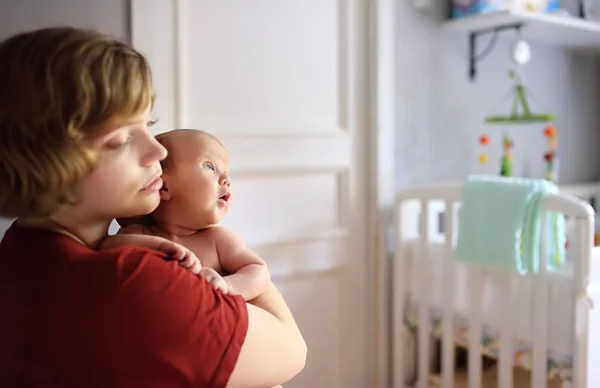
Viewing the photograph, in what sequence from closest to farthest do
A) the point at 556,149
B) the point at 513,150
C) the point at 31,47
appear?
the point at 31,47, the point at 513,150, the point at 556,149

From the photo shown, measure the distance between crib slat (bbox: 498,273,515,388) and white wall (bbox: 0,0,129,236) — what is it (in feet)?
4.21

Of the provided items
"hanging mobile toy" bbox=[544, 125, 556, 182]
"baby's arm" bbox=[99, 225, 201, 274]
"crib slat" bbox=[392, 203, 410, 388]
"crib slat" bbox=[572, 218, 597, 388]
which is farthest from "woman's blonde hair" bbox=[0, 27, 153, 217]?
"hanging mobile toy" bbox=[544, 125, 556, 182]

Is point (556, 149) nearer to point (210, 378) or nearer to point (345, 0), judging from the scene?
point (345, 0)

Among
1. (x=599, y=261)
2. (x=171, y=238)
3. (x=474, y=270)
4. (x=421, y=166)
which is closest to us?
(x=171, y=238)

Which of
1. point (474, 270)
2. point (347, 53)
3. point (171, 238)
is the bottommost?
point (474, 270)

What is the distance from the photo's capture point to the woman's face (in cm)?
71

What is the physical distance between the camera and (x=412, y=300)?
84.7 inches

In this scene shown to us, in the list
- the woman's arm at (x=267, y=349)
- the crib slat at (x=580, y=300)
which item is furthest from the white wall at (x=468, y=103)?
the woman's arm at (x=267, y=349)

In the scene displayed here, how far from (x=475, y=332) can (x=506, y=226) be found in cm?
39

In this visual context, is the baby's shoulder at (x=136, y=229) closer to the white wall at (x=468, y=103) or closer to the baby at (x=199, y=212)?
the baby at (x=199, y=212)

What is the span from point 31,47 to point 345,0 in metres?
1.51

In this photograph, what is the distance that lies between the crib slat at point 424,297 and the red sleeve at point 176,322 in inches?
55.2

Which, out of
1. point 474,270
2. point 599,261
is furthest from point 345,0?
point 599,261

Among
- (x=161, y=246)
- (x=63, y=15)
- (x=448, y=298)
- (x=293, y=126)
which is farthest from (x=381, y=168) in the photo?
(x=161, y=246)
